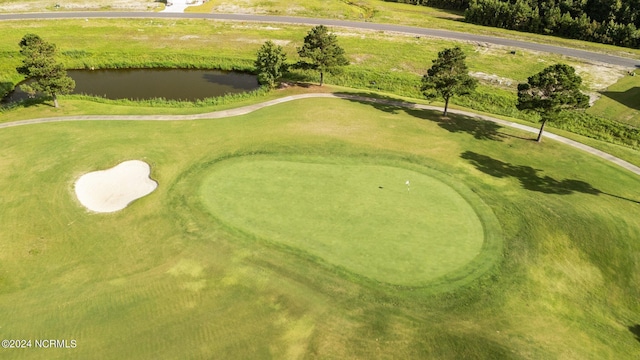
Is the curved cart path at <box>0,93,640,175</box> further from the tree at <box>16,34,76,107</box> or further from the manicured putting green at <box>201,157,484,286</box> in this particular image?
the manicured putting green at <box>201,157,484,286</box>

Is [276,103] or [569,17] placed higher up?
[569,17]

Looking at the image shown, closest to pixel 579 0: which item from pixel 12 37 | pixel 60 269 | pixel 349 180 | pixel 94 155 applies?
pixel 349 180

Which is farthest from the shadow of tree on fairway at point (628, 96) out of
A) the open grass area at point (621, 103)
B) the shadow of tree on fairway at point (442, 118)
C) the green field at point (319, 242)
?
the shadow of tree on fairway at point (442, 118)

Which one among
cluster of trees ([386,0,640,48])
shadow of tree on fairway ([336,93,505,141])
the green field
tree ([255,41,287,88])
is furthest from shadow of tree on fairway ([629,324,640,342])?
cluster of trees ([386,0,640,48])

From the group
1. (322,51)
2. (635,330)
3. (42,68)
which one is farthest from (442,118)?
(42,68)

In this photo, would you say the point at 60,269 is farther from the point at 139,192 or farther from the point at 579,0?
the point at 579,0

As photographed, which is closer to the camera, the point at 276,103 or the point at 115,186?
the point at 115,186

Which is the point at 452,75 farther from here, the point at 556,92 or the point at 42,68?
the point at 42,68
